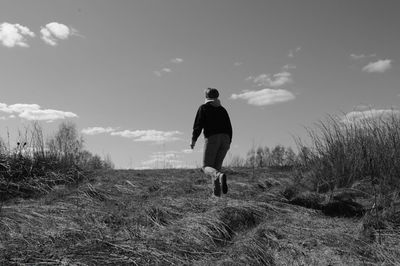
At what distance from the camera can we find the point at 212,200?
17.7 ft

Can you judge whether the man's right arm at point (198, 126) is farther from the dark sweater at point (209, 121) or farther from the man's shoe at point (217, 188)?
the man's shoe at point (217, 188)

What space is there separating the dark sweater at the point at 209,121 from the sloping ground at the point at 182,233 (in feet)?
3.33

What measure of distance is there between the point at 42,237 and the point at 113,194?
2721 millimetres

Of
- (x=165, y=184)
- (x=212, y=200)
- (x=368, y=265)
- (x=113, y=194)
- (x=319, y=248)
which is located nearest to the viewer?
(x=368, y=265)

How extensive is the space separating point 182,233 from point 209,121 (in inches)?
110

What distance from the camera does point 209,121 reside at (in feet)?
20.9

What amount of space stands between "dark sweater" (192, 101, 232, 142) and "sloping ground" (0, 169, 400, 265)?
1.01 m

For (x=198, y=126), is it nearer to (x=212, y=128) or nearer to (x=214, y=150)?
(x=212, y=128)

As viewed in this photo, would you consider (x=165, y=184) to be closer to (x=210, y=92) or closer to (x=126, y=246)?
(x=210, y=92)

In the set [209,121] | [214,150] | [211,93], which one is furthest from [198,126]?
[211,93]

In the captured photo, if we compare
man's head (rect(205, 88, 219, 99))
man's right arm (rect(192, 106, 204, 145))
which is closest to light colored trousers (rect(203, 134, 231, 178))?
man's right arm (rect(192, 106, 204, 145))

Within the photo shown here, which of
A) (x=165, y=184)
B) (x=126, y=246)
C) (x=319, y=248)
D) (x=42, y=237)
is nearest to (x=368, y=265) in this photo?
(x=319, y=248)

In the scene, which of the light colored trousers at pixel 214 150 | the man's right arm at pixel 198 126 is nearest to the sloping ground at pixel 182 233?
the light colored trousers at pixel 214 150

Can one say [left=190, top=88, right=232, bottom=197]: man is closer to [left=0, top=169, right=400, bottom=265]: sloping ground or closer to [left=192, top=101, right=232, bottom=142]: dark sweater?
[left=192, top=101, right=232, bottom=142]: dark sweater
